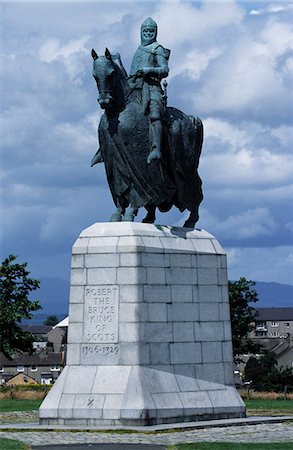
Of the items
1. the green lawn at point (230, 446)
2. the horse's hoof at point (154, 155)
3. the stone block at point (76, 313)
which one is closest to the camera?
the green lawn at point (230, 446)

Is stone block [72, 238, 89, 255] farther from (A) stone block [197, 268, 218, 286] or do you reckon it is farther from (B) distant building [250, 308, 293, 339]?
(B) distant building [250, 308, 293, 339]

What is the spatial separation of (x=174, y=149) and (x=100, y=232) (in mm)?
2845

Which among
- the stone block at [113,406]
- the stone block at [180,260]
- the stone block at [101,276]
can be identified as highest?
the stone block at [180,260]

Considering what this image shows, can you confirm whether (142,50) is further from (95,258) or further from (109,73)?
(95,258)

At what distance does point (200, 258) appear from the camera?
26672mm

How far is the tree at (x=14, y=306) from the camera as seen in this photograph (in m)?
51.3

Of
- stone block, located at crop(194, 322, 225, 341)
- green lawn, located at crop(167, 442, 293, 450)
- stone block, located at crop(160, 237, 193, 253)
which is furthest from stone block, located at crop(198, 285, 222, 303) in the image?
green lawn, located at crop(167, 442, 293, 450)

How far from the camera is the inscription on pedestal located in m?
25.0

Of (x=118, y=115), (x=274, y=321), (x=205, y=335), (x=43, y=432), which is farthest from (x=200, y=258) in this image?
(x=274, y=321)

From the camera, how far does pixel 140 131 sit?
86.1 feet

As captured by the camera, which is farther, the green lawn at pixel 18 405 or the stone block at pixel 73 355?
the green lawn at pixel 18 405

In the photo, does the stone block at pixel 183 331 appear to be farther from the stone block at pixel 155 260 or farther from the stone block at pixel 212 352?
the stone block at pixel 155 260

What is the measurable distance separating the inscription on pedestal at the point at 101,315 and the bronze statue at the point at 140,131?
2095mm

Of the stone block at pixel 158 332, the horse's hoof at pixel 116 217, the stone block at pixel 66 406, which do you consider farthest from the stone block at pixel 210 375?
the horse's hoof at pixel 116 217
